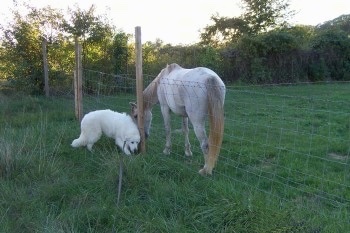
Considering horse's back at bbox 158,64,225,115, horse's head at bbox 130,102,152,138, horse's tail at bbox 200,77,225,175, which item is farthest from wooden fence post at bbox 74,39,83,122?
horse's tail at bbox 200,77,225,175

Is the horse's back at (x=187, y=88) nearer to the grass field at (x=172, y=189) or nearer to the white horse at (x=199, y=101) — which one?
the white horse at (x=199, y=101)

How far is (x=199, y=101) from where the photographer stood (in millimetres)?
5109

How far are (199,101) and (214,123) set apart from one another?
43 centimetres

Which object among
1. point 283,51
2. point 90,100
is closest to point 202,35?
point 283,51

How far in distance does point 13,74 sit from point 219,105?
9.88 m

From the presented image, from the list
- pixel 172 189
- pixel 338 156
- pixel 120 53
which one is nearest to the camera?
pixel 172 189

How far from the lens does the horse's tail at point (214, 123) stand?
480 centimetres

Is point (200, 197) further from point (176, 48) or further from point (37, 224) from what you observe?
point (176, 48)

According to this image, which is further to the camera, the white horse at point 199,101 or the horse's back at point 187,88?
the horse's back at point 187,88

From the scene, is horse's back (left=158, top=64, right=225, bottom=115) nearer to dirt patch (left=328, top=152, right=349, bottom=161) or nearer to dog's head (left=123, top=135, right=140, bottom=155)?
dog's head (left=123, top=135, right=140, bottom=155)

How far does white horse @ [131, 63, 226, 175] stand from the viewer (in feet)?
15.9

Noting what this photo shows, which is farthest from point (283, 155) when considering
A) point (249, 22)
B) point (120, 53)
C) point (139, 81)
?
point (249, 22)

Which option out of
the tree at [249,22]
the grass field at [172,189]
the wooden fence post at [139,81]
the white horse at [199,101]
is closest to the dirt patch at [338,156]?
the grass field at [172,189]

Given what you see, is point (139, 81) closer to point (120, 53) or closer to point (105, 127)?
point (105, 127)
